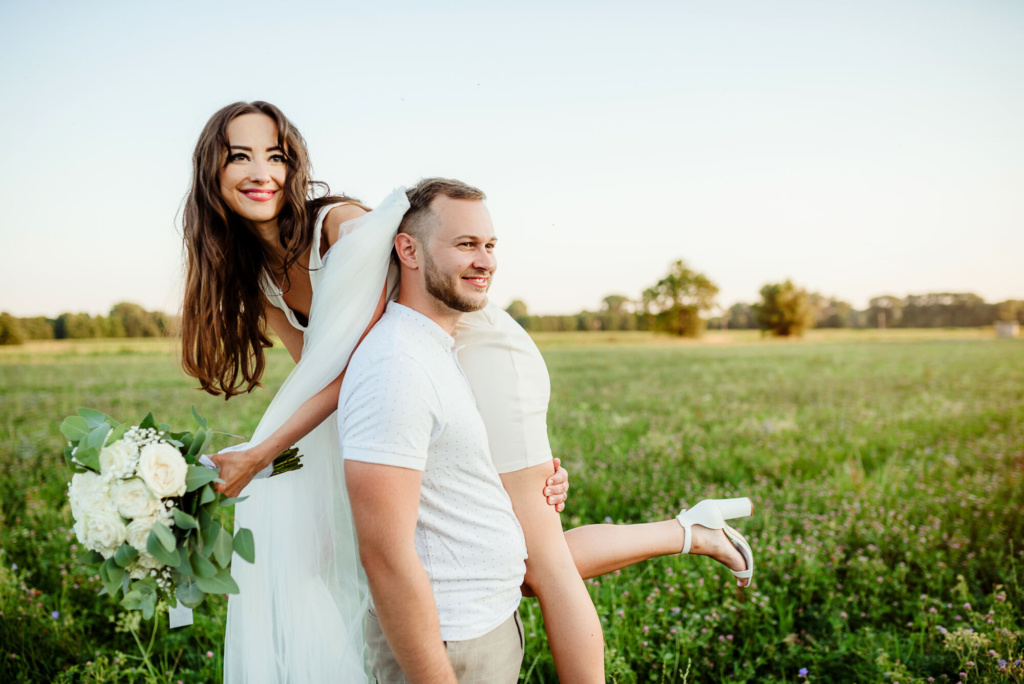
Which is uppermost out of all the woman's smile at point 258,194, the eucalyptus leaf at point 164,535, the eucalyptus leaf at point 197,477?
the woman's smile at point 258,194

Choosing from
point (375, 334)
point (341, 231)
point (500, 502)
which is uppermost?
point (341, 231)

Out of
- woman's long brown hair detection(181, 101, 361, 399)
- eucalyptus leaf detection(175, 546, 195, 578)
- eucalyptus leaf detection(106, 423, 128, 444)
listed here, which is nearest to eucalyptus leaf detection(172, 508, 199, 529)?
eucalyptus leaf detection(175, 546, 195, 578)

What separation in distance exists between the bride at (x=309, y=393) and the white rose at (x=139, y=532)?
0.40 meters

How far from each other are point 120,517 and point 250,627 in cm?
106

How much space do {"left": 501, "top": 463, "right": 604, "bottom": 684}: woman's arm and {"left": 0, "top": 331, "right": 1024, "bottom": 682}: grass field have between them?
38 cm

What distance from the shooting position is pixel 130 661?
10.9 ft

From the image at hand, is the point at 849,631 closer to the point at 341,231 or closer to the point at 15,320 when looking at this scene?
the point at 341,231

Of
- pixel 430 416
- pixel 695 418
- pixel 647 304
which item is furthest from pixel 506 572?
pixel 647 304

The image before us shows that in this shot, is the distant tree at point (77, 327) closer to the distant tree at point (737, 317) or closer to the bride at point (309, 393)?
the bride at point (309, 393)

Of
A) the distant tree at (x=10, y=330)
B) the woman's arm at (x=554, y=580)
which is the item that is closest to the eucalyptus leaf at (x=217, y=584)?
the woman's arm at (x=554, y=580)

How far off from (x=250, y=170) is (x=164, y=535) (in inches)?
67.1

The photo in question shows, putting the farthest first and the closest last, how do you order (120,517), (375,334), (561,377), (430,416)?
(561,377) → (375,334) → (430,416) → (120,517)

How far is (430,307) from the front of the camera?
2537 millimetres

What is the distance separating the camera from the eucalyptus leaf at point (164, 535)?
192 centimetres
